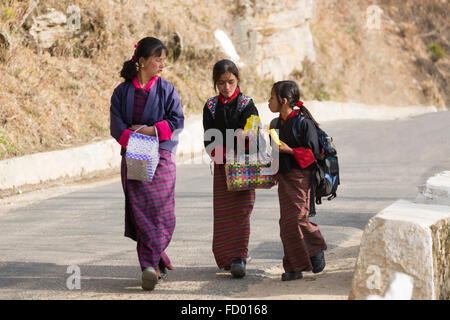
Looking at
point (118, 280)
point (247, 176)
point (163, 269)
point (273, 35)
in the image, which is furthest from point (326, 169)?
point (273, 35)

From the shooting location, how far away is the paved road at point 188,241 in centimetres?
539

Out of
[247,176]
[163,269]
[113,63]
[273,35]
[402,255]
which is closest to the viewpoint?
[402,255]

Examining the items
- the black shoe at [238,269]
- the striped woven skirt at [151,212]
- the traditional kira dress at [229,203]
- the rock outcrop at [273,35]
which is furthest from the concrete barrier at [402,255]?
the rock outcrop at [273,35]

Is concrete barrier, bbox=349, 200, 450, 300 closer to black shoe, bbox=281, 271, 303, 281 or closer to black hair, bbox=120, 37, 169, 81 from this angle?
black shoe, bbox=281, 271, 303, 281

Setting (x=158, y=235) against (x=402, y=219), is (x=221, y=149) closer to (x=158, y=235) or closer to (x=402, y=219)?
(x=158, y=235)

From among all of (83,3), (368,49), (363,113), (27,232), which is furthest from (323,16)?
(27,232)

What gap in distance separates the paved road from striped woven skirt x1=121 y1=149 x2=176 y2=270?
1.04ft

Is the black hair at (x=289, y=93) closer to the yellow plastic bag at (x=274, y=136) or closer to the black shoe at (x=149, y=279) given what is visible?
the yellow plastic bag at (x=274, y=136)

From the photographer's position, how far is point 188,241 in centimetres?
766

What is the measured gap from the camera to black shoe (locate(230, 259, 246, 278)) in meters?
5.71

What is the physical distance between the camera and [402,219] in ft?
14.0

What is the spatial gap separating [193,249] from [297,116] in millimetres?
2292

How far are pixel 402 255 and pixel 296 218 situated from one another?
1.43 metres

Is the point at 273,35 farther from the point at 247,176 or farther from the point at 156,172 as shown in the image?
the point at 156,172
